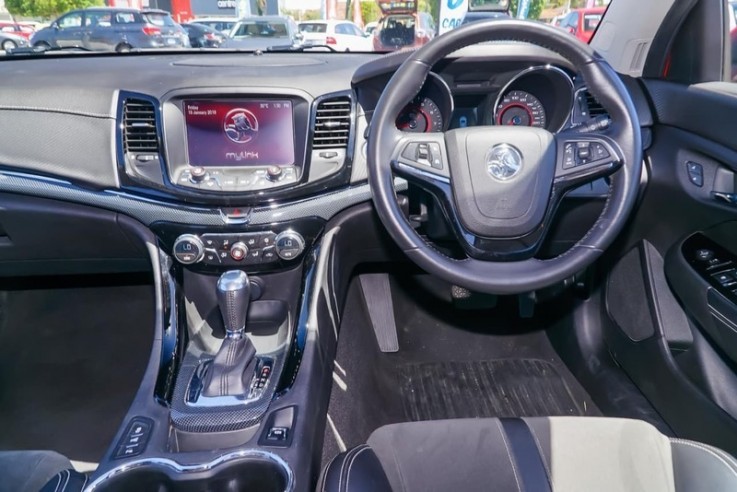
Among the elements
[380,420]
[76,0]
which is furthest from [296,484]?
[76,0]

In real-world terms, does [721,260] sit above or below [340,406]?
above

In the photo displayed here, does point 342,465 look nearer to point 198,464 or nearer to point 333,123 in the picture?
point 198,464

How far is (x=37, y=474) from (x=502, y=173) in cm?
129

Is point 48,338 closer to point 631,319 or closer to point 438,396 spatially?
point 438,396

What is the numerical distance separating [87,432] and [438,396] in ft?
4.39

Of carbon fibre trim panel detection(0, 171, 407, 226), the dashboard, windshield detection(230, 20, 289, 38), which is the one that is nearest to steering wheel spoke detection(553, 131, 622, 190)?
the dashboard

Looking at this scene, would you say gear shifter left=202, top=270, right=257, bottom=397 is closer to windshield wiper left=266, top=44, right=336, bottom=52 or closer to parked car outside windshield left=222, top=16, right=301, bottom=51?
windshield wiper left=266, top=44, right=336, bottom=52

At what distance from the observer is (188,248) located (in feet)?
5.94

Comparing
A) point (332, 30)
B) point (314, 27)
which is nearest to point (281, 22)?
point (332, 30)

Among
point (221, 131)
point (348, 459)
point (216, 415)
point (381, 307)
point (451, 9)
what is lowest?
point (381, 307)

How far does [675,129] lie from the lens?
1.86 m

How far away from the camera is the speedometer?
1757 millimetres

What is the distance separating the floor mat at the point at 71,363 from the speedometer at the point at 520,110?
1.73m

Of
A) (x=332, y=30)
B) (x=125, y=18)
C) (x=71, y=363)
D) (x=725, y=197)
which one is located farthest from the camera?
(x=332, y=30)
